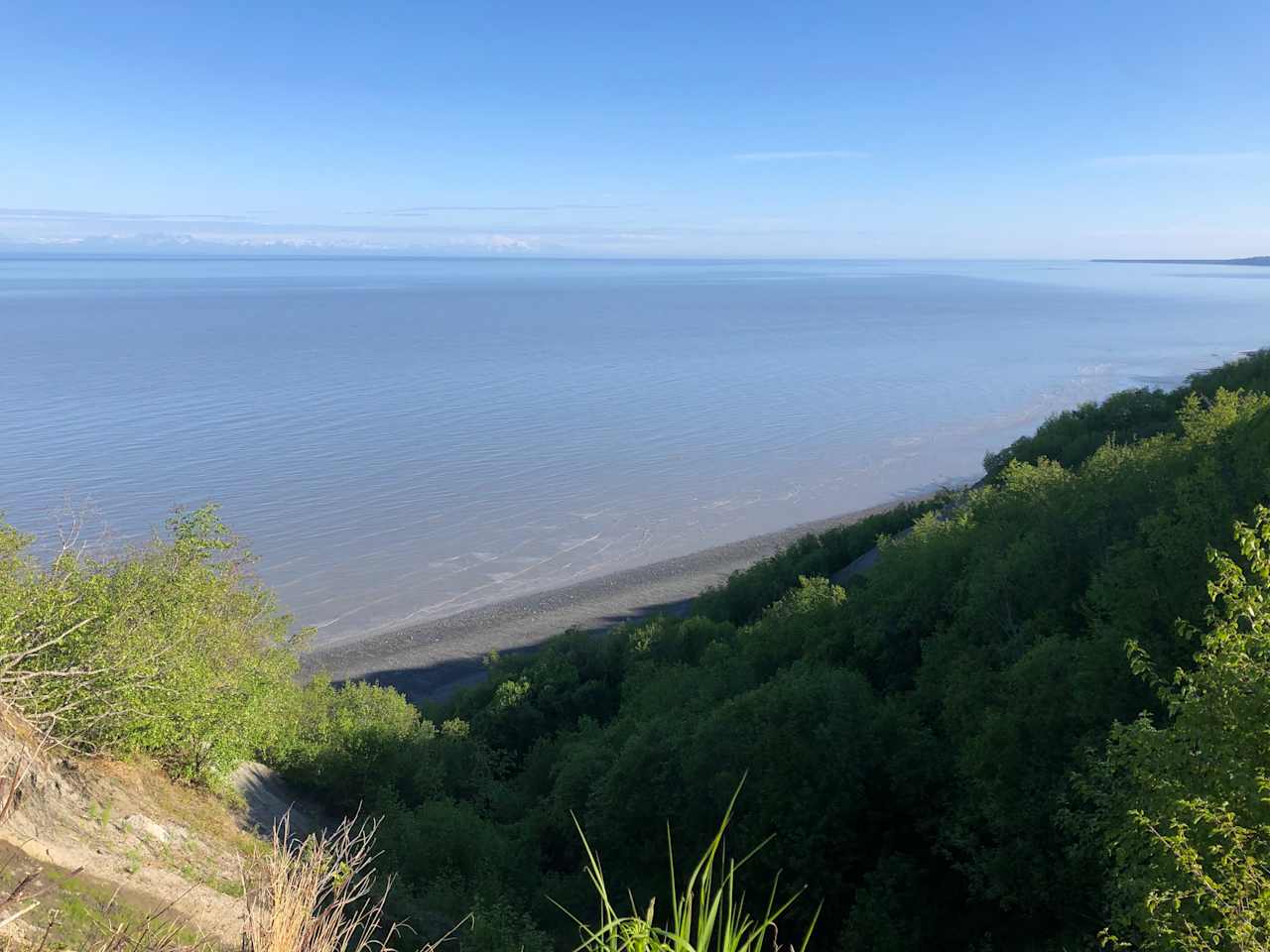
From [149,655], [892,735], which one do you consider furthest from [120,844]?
[892,735]

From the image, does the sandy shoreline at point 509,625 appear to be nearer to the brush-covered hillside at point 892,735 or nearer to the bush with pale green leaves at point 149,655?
the brush-covered hillside at point 892,735

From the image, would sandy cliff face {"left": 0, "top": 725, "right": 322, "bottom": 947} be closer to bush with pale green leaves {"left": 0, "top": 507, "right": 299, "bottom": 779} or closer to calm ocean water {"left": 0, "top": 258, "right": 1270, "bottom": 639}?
bush with pale green leaves {"left": 0, "top": 507, "right": 299, "bottom": 779}

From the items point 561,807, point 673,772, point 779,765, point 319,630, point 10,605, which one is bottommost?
point 319,630

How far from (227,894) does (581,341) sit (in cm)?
11109

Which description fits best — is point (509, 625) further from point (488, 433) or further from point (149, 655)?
point (488, 433)

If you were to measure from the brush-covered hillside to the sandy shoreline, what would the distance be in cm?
940

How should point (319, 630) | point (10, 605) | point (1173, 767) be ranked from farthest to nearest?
point (319, 630)
point (10, 605)
point (1173, 767)

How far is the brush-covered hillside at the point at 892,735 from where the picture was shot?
7.73 metres

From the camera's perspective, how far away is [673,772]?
55.0ft

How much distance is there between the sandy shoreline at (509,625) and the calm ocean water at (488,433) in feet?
4.12

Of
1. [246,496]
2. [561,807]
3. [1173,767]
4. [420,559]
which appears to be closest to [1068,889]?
[1173,767]

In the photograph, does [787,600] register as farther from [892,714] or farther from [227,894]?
[227,894]

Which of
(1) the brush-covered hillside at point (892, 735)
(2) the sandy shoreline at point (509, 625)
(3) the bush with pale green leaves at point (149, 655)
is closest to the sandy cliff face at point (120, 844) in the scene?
(3) the bush with pale green leaves at point (149, 655)

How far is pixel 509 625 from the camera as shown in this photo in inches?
1455
